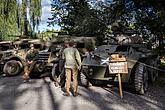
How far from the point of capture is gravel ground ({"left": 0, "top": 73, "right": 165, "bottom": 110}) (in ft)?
34.5

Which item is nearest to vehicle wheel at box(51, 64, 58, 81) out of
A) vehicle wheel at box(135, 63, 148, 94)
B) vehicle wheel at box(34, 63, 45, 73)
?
vehicle wheel at box(34, 63, 45, 73)

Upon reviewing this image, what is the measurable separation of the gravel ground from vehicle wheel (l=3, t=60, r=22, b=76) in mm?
3755

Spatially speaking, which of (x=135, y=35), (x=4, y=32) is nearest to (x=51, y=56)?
(x=135, y=35)

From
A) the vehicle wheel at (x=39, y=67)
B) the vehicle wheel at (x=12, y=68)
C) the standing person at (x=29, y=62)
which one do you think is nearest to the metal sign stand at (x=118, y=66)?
the standing person at (x=29, y=62)

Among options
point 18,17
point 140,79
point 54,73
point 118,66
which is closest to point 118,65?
point 118,66

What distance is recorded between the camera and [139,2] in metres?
19.3

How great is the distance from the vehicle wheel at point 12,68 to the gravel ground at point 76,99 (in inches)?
148

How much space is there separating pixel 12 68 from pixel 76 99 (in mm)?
7581

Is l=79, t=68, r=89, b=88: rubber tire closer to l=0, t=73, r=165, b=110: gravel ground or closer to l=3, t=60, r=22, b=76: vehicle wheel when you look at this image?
l=0, t=73, r=165, b=110: gravel ground

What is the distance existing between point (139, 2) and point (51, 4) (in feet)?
44.0

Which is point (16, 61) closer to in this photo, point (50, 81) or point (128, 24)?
point (50, 81)

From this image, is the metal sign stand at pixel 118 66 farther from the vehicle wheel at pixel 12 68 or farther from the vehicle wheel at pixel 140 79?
the vehicle wheel at pixel 12 68

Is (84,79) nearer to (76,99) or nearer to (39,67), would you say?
(76,99)

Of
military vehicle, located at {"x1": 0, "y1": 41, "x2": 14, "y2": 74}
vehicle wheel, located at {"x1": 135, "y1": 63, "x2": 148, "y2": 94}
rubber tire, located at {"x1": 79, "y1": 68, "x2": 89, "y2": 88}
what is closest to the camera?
vehicle wheel, located at {"x1": 135, "y1": 63, "x2": 148, "y2": 94}
